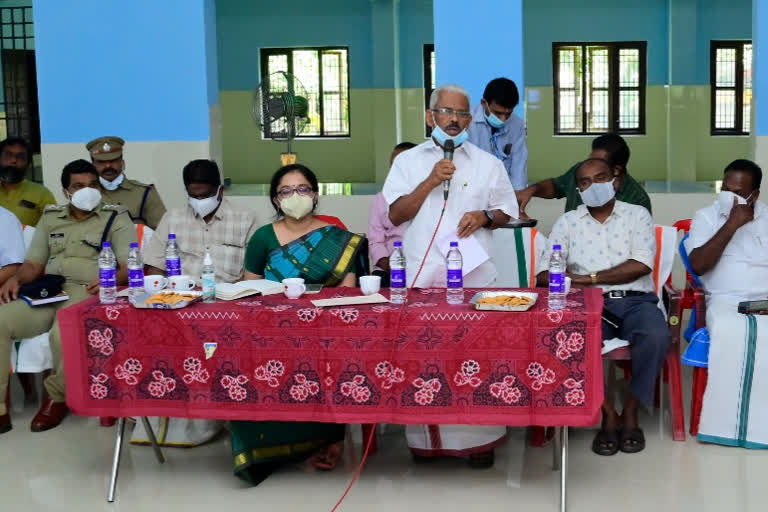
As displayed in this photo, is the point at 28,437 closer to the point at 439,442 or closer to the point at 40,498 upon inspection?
the point at 40,498

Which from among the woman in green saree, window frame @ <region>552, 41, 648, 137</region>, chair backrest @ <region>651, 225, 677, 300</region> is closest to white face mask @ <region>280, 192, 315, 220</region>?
the woman in green saree

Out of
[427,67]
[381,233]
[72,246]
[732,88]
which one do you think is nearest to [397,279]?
[381,233]

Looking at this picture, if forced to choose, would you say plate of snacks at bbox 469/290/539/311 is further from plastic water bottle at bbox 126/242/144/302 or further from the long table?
plastic water bottle at bbox 126/242/144/302

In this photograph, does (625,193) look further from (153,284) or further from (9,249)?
(9,249)

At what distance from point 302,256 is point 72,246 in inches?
59.8

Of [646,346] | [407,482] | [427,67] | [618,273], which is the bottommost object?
[407,482]

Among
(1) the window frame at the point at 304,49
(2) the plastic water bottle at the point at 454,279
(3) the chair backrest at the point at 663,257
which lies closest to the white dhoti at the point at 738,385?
(3) the chair backrest at the point at 663,257

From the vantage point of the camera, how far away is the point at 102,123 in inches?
282

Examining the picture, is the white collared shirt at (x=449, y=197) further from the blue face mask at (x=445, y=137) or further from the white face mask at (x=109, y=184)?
the white face mask at (x=109, y=184)

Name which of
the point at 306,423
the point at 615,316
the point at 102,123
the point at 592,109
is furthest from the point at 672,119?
the point at 306,423

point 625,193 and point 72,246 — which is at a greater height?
point 625,193

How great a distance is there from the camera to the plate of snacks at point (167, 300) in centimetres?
364

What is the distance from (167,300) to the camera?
368 cm

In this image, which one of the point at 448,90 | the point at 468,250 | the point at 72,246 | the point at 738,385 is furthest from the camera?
the point at 72,246
